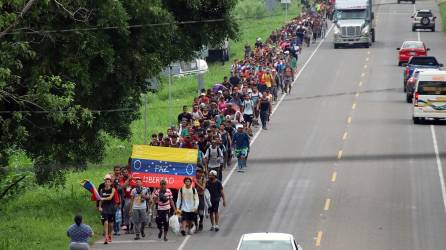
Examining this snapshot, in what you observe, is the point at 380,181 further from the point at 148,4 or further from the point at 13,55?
the point at 13,55

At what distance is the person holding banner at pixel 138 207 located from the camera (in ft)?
91.9

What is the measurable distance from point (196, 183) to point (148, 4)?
4140mm

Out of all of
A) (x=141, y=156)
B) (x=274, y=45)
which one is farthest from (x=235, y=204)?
(x=274, y=45)

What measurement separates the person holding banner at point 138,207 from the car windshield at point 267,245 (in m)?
6.13

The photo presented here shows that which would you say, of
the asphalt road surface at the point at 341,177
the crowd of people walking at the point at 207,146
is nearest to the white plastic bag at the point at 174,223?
the crowd of people walking at the point at 207,146

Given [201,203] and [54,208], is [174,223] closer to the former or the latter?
[201,203]

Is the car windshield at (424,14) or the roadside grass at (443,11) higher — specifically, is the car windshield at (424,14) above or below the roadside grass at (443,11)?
above

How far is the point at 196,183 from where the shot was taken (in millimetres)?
28625

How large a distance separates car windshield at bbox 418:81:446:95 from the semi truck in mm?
25754

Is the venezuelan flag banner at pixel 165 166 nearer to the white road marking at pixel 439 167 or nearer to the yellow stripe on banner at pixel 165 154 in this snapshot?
the yellow stripe on banner at pixel 165 154

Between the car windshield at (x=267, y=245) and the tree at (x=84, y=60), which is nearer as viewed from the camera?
the car windshield at (x=267, y=245)

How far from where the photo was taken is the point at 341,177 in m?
35.9

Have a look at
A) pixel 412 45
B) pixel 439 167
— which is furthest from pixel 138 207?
pixel 412 45

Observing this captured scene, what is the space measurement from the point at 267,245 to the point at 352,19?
51.7m
